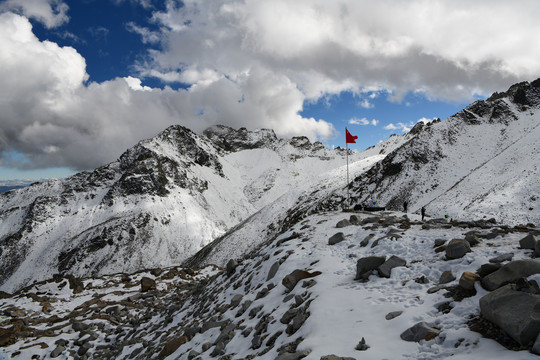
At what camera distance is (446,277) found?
850cm

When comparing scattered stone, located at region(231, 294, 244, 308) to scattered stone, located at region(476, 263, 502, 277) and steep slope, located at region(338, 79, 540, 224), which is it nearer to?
scattered stone, located at region(476, 263, 502, 277)

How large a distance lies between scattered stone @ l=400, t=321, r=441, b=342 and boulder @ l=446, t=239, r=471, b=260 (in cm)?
413

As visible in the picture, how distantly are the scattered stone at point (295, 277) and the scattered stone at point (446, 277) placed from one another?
15.1 ft

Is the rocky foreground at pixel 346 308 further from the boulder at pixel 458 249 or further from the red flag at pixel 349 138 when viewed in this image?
the red flag at pixel 349 138

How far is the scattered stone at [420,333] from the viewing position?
6.36 m

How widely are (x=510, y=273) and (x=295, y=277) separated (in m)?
7.20

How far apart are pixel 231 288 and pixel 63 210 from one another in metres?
217

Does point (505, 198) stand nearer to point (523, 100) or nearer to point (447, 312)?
point (447, 312)

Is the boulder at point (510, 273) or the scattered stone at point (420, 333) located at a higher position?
the boulder at point (510, 273)

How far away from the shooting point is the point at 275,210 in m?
125

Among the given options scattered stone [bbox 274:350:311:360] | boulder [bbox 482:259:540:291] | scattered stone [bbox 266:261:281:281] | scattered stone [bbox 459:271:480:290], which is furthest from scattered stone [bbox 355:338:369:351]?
scattered stone [bbox 266:261:281:281]

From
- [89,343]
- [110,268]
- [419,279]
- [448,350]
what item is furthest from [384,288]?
[110,268]

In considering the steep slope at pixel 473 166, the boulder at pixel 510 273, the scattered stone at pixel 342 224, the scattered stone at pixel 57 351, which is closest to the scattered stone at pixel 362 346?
the boulder at pixel 510 273

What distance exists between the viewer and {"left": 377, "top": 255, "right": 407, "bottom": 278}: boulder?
10.1 meters
